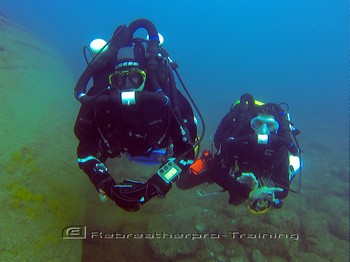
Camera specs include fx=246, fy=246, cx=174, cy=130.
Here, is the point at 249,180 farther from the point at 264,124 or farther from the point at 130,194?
the point at 130,194

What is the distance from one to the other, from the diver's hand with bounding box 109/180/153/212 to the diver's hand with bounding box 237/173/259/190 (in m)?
2.04

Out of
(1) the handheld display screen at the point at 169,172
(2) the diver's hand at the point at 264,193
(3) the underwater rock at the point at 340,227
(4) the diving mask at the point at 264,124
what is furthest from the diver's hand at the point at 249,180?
(3) the underwater rock at the point at 340,227

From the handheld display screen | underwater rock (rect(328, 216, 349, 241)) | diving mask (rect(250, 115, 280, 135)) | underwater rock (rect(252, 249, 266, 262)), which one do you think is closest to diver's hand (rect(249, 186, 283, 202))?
diving mask (rect(250, 115, 280, 135))

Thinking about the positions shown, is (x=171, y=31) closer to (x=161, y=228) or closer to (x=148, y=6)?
(x=148, y=6)

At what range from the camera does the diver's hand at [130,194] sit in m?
2.80

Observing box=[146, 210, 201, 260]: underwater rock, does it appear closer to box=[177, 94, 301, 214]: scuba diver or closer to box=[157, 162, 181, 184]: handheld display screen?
box=[177, 94, 301, 214]: scuba diver

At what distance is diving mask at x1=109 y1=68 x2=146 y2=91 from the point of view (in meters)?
2.84

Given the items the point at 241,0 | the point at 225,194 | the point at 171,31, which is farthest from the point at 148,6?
the point at 225,194

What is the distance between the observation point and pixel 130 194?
2836 mm

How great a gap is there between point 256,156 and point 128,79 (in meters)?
2.69

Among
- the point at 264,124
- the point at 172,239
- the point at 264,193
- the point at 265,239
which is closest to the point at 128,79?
the point at 264,124

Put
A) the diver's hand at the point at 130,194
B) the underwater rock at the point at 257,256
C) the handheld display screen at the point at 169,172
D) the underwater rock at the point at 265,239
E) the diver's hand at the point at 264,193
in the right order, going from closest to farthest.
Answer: the diver's hand at the point at 130,194
the handheld display screen at the point at 169,172
the diver's hand at the point at 264,193
the underwater rock at the point at 257,256
the underwater rock at the point at 265,239

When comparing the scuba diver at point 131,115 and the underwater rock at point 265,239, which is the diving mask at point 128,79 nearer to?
the scuba diver at point 131,115

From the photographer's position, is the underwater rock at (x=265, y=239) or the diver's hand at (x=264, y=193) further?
the underwater rock at (x=265, y=239)
